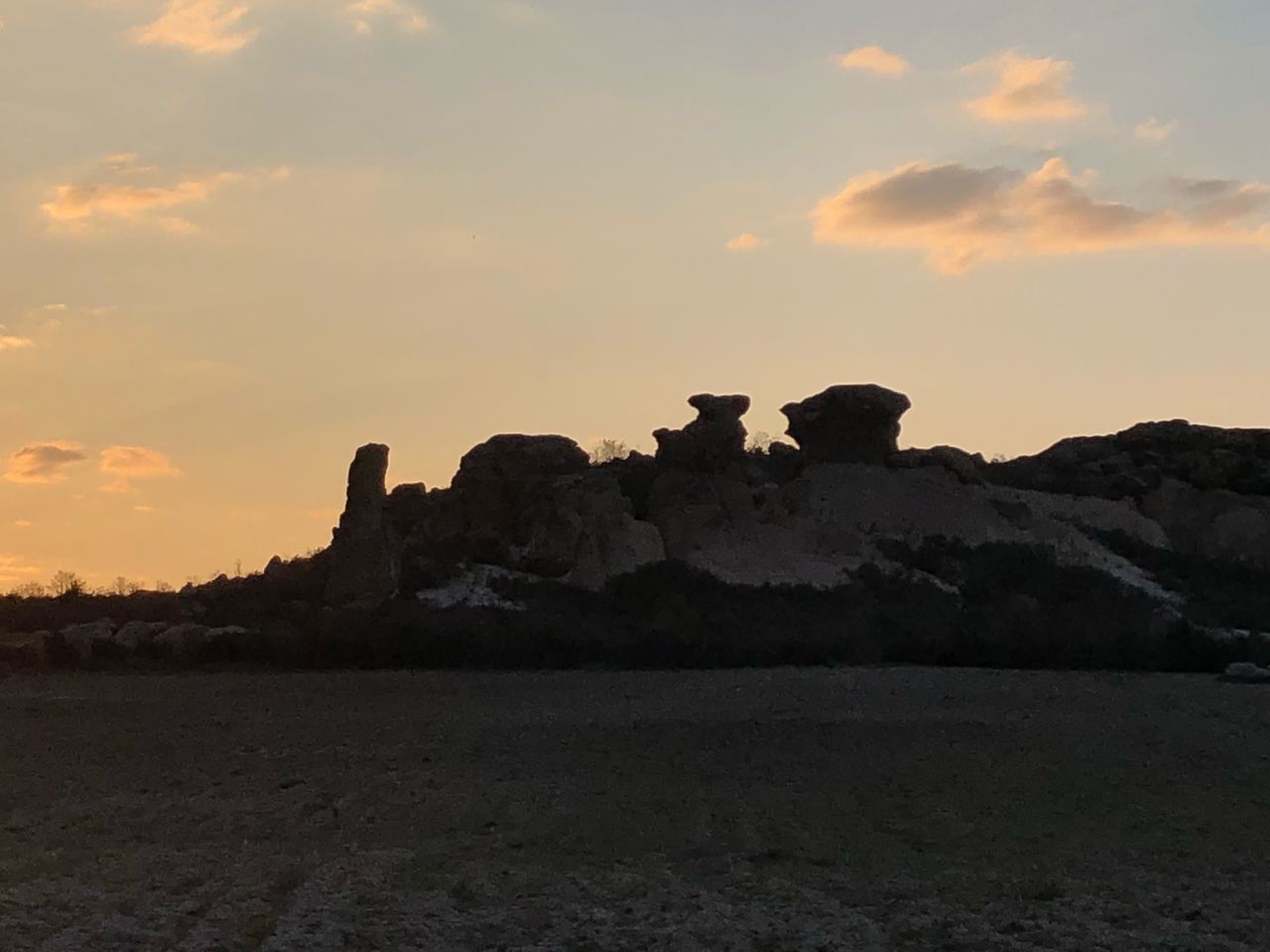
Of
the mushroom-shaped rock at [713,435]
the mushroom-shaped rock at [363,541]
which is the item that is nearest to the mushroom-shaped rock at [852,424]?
the mushroom-shaped rock at [713,435]

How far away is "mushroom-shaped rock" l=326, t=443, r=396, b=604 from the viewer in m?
28.5

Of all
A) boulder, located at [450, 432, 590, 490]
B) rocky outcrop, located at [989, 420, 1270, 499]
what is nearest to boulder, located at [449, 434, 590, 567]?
boulder, located at [450, 432, 590, 490]

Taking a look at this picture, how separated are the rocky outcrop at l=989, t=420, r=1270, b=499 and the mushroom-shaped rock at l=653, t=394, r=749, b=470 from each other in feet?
31.2

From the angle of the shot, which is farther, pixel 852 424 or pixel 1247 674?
pixel 852 424

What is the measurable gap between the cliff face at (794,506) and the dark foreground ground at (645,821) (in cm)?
1245

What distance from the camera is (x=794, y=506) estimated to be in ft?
112

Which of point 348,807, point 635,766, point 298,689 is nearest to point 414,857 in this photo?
point 348,807

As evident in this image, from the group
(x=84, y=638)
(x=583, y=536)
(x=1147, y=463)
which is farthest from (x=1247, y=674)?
(x=1147, y=463)

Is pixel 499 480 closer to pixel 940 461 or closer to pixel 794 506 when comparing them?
pixel 794 506

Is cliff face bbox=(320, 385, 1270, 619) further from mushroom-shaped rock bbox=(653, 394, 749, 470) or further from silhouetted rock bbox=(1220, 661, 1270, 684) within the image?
silhouetted rock bbox=(1220, 661, 1270, 684)

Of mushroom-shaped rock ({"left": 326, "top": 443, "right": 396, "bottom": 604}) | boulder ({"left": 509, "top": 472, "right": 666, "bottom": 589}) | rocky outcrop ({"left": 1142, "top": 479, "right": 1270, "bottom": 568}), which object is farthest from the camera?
rocky outcrop ({"left": 1142, "top": 479, "right": 1270, "bottom": 568})

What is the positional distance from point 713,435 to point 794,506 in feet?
7.51

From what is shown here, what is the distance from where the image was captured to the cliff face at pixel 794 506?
99.7ft

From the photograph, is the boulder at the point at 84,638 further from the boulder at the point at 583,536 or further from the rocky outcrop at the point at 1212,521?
the rocky outcrop at the point at 1212,521
